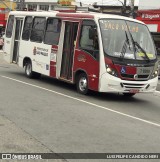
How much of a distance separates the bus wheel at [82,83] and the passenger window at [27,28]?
426cm

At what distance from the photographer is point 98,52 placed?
12188 mm

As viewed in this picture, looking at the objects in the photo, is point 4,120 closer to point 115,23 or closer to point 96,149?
point 96,149

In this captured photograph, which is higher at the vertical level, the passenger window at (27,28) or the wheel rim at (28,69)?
the passenger window at (27,28)

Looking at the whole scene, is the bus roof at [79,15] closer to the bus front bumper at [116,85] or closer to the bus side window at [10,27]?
the bus side window at [10,27]

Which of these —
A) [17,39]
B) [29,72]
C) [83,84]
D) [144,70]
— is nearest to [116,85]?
[144,70]

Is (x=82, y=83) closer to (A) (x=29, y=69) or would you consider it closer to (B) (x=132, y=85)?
(B) (x=132, y=85)

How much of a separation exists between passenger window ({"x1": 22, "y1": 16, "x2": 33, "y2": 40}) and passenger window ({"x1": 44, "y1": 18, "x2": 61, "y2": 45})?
5.10 feet

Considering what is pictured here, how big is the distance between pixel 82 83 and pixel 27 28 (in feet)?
16.0

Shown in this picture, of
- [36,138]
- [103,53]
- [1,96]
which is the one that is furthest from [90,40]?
[36,138]

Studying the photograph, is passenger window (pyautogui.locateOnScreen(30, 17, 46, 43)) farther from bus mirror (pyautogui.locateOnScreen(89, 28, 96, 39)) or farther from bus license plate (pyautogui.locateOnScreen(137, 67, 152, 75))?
bus license plate (pyautogui.locateOnScreen(137, 67, 152, 75))

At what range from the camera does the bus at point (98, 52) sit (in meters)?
12.0

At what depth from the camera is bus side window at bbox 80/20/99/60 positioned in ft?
40.4

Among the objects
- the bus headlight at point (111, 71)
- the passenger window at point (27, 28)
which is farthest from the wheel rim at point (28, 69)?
the bus headlight at point (111, 71)

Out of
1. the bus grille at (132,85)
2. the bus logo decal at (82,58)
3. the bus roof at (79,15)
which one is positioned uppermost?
the bus roof at (79,15)
